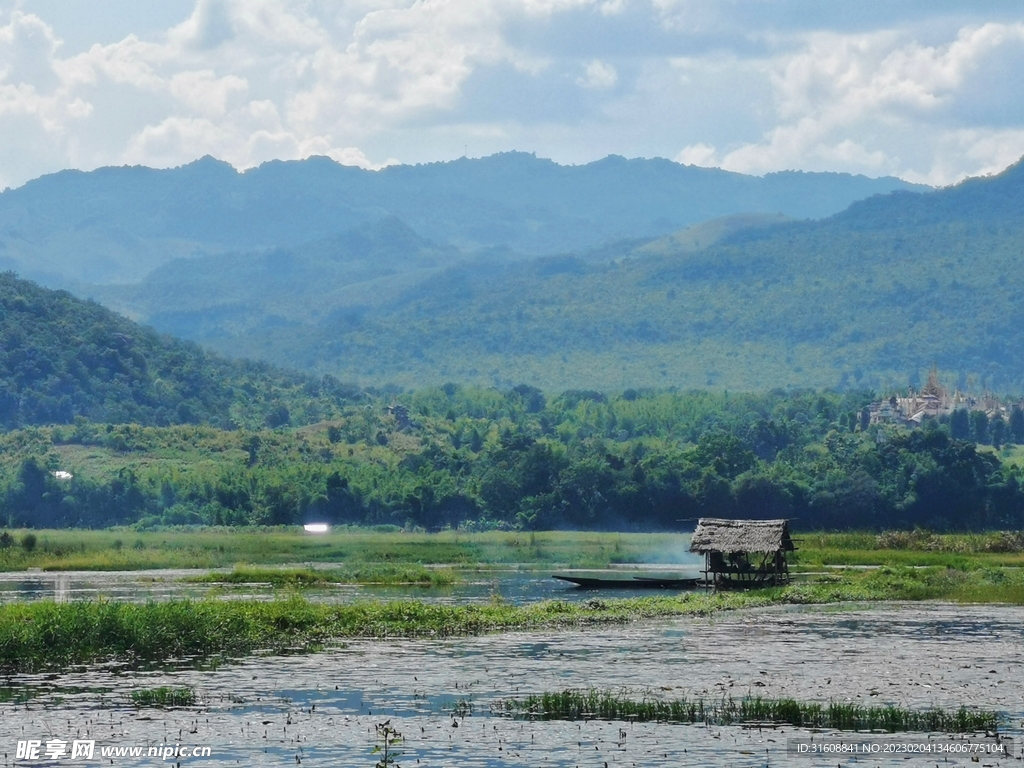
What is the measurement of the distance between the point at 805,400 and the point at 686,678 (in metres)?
161

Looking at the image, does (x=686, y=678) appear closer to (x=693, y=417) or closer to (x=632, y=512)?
(x=632, y=512)

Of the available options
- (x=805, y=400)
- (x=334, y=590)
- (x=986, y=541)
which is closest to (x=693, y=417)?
(x=805, y=400)

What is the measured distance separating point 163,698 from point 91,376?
144 metres

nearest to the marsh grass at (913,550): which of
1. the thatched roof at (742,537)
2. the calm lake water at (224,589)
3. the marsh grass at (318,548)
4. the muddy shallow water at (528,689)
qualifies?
the calm lake water at (224,589)

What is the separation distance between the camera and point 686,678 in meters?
41.7

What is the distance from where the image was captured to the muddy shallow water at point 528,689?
33.1 m

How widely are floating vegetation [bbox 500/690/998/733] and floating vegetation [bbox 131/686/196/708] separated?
699cm

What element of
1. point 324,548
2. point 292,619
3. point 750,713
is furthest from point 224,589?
point 750,713

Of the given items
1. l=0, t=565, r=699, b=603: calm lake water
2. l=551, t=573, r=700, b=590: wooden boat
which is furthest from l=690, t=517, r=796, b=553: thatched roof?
l=0, t=565, r=699, b=603: calm lake water

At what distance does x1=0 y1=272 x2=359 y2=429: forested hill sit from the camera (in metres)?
170

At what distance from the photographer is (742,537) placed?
7125 centimetres

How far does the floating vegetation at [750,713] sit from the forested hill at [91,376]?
13541cm

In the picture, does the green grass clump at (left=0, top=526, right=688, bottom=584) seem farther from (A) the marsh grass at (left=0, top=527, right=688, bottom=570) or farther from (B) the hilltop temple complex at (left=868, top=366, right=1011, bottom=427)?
(B) the hilltop temple complex at (left=868, top=366, right=1011, bottom=427)

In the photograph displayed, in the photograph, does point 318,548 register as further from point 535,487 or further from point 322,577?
point 535,487
